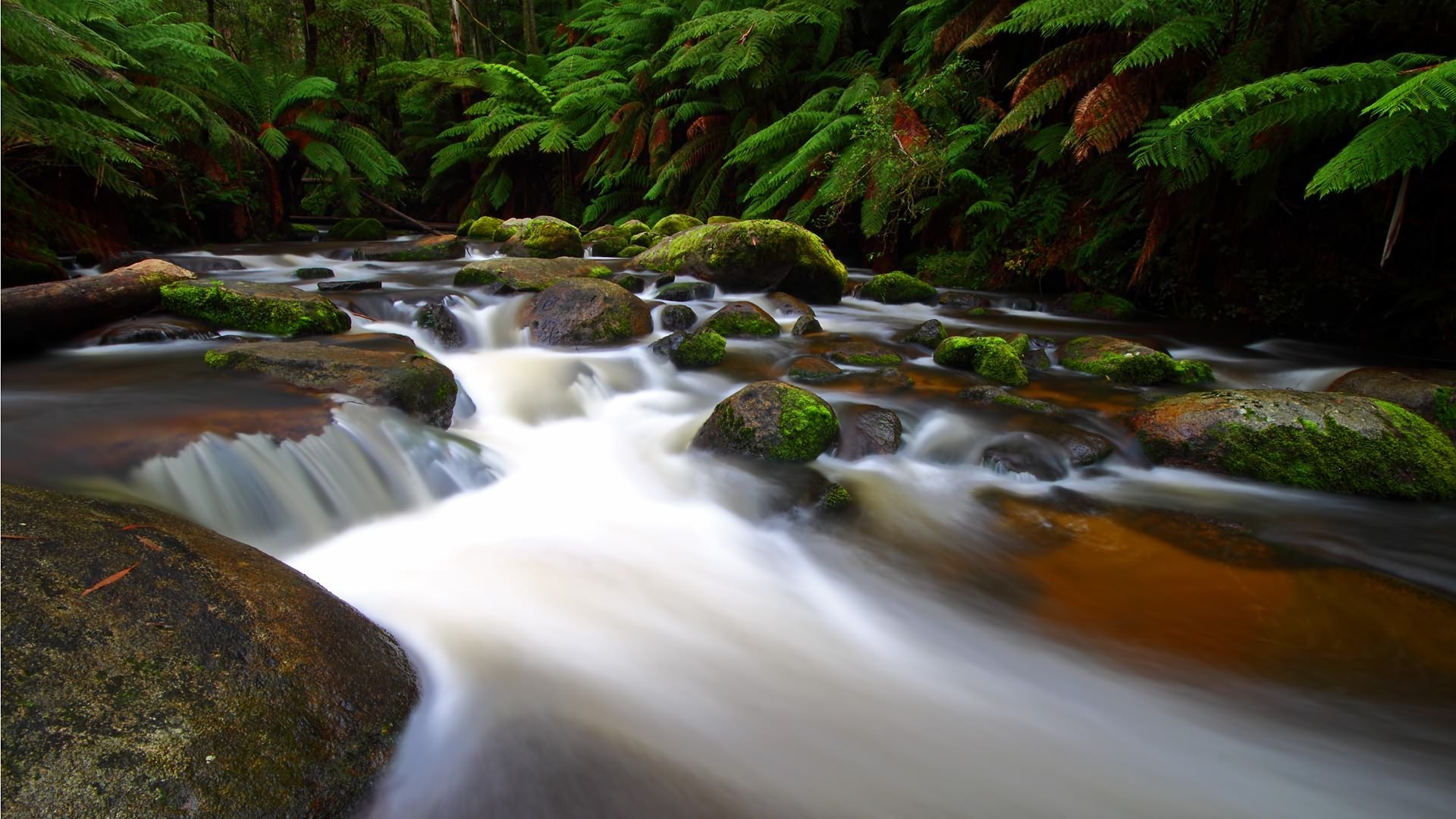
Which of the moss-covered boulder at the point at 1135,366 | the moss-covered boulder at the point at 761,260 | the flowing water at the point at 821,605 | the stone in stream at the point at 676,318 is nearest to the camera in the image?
the flowing water at the point at 821,605

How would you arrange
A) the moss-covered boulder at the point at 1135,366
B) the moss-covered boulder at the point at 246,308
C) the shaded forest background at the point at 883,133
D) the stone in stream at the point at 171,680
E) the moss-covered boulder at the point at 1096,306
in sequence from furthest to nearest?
the moss-covered boulder at the point at 1096,306 < the moss-covered boulder at the point at 1135,366 < the moss-covered boulder at the point at 246,308 < the shaded forest background at the point at 883,133 < the stone in stream at the point at 171,680

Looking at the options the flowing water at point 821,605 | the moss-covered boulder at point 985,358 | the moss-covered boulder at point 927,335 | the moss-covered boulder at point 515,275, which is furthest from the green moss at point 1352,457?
the moss-covered boulder at point 515,275

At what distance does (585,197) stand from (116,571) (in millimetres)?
16335

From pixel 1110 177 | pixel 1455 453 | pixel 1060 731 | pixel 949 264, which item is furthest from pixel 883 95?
pixel 1060 731

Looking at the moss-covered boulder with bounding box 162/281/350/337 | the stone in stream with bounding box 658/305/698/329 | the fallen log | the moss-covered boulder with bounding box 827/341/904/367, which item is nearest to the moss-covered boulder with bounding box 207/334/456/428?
the moss-covered boulder with bounding box 162/281/350/337

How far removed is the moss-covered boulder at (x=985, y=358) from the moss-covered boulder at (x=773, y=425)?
1779 millimetres

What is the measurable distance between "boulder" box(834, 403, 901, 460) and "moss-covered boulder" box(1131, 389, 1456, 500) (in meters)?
1.47

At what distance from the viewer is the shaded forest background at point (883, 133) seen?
15.8 ft

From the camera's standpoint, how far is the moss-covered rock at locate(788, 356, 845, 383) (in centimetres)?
530

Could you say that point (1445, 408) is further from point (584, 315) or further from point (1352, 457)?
point (584, 315)

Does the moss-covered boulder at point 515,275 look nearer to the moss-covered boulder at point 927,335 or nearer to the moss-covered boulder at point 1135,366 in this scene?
the moss-covered boulder at point 927,335

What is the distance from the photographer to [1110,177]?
23.8ft

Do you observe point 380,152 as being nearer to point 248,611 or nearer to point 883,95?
point 883,95

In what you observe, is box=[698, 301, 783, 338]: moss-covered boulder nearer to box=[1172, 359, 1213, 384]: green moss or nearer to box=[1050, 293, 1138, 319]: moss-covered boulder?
box=[1172, 359, 1213, 384]: green moss
